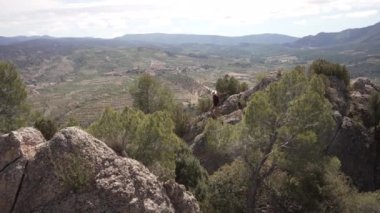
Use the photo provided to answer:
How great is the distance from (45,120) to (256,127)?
1041 inches

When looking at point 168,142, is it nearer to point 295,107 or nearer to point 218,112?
point 295,107

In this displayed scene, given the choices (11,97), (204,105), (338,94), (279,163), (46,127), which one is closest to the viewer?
(279,163)

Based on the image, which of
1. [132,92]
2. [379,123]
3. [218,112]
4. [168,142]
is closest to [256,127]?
[168,142]

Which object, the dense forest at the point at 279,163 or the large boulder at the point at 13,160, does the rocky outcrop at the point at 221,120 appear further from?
the large boulder at the point at 13,160

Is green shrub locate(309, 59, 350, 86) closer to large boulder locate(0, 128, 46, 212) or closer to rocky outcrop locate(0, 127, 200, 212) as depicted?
rocky outcrop locate(0, 127, 200, 212)

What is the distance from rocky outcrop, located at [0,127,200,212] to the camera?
2298 cm

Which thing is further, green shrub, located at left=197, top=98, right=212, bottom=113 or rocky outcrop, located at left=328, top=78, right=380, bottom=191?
green shrub, located at left=197, top=98, right=212, bottom=113

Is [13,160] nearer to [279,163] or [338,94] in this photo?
[279,163]

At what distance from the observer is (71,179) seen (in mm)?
23328

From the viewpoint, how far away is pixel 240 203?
131 ft

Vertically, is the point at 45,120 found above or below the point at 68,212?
below

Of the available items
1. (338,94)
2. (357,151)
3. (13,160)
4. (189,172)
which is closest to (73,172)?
(13,160)

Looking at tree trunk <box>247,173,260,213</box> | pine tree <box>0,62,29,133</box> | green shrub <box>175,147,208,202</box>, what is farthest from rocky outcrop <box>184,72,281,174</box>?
pine tree <box>0,62,29,133</box>

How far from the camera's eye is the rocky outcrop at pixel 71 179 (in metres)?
23.0
